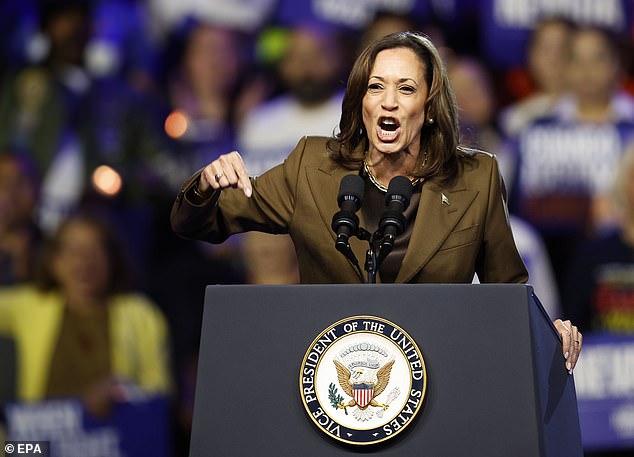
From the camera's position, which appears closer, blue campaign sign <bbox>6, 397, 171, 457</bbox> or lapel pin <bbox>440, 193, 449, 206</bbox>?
lapel pin <bbox>440, 193, 449, 206</bbox>

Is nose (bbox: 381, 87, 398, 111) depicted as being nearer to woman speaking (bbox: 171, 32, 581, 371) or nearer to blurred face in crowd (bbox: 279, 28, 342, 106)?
woman speaking (bbox: 171, 32, 581, 371)

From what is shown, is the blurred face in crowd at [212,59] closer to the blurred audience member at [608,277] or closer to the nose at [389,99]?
the blurred audience member at [608,277]

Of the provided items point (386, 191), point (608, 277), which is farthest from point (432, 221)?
point (608, 277)

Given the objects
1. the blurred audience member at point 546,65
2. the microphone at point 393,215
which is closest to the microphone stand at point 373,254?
the microphone at point 393,215

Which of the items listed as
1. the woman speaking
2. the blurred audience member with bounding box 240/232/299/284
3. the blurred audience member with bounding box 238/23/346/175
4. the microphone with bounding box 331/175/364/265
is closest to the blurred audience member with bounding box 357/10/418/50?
the blurred audience member with bounding box 238/23/346/175

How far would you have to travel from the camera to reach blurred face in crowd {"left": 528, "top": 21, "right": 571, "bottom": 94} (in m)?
6.05

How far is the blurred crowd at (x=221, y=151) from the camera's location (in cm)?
591

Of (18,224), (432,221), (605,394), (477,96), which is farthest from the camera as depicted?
(18,224)

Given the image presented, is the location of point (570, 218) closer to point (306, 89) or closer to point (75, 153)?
point (306, 89)

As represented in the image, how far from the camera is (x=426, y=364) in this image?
1836 mm

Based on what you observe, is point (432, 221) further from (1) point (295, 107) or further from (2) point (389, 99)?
(1) point (295, 107)

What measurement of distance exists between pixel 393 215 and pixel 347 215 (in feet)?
0.30

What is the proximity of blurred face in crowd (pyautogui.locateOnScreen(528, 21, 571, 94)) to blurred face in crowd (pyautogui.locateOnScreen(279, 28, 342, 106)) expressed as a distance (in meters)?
1.12

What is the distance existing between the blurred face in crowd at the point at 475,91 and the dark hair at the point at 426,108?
11.7ft
